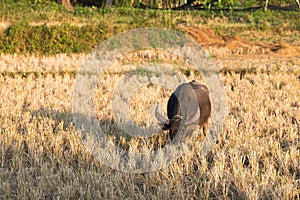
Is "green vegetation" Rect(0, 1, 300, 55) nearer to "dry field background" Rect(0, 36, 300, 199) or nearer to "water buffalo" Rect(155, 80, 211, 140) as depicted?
"dry field background" Rect(0, 36, 300, 199)

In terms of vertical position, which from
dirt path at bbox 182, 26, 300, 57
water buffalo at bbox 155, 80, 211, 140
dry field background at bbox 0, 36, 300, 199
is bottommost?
dirt path at bbox 182, 26, 300, 57

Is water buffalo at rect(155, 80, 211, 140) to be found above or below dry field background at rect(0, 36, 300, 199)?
above

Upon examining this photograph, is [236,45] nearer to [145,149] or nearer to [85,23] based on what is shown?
[85,23]

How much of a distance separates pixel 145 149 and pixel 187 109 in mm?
712

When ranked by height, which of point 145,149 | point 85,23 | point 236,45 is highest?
point 85,23

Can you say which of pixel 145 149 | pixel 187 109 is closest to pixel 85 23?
pixel 187 109

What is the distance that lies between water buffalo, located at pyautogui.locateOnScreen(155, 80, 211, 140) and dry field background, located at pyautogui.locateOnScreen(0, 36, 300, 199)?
29cm

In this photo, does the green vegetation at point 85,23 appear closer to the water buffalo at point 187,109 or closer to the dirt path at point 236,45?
the dirt path at point 236,45

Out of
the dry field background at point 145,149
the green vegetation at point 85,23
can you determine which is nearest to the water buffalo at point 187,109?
the dry field background at point 145,149

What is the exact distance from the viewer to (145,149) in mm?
4145

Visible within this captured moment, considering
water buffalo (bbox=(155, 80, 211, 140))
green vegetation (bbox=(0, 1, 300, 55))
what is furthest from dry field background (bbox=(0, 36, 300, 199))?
green vegetation (bbox=(0, 1, 300, 55))

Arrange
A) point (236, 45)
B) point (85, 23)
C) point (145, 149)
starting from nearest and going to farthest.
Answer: point (145, 149), point (85, 23), point (236, 45)

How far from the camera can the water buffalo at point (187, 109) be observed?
4.31 metres

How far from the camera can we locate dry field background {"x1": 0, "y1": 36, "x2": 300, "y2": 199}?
3.23m
